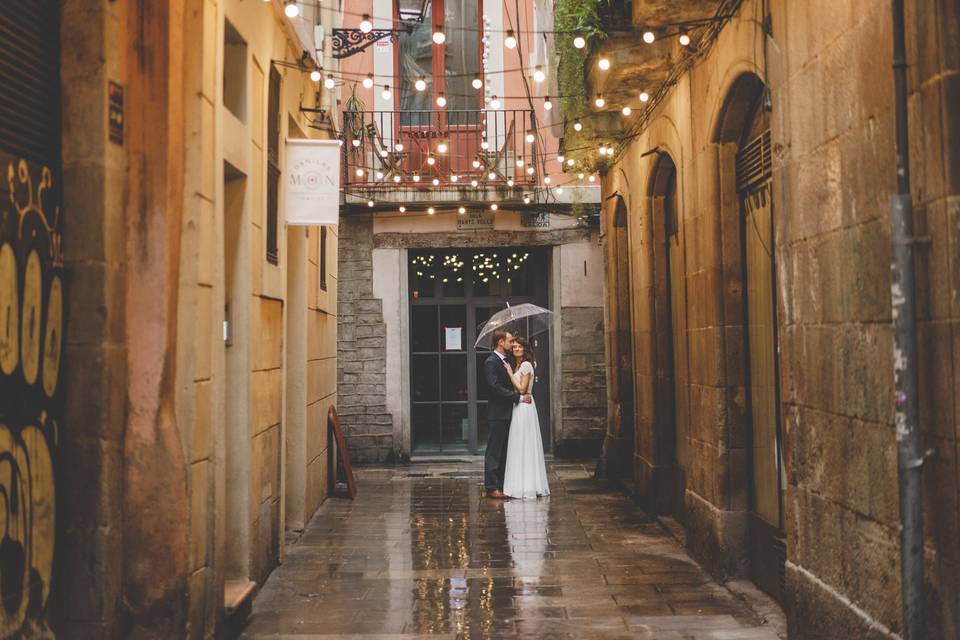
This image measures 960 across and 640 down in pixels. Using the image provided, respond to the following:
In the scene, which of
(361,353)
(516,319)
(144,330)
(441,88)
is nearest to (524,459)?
(516,319)

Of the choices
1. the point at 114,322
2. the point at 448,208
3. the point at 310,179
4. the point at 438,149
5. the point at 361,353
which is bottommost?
the point at 361,353

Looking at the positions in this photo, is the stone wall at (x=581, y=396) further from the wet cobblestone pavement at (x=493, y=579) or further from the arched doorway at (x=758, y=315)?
the arched doorway at (x=758, y=315)

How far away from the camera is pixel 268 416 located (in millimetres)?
8414

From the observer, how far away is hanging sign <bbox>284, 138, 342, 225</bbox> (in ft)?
29.9

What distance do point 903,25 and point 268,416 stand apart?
Answer: 5838 mm

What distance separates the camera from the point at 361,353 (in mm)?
17250

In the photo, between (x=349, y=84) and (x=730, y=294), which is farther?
(x=349, y=84)

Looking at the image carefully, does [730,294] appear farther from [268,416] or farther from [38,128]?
[38,128]

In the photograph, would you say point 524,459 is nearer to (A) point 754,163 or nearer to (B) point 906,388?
(A) point 754,163

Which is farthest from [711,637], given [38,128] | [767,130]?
[38,128]

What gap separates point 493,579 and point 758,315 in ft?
10.1

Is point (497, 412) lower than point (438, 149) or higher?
lower

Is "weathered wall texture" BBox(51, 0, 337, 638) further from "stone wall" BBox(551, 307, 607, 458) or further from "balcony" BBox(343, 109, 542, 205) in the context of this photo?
"stone wall" BBox(551, 307, 607, 458)

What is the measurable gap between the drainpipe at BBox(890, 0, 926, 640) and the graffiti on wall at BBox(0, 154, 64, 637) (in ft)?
13.5
